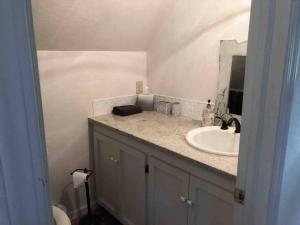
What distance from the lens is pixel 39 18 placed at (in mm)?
1558

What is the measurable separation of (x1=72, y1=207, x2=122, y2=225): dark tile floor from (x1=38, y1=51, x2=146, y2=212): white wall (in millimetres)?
163

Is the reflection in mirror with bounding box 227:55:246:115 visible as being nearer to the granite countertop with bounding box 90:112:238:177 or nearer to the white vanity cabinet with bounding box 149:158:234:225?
the granite countertop with bounding box 90:112:238:177

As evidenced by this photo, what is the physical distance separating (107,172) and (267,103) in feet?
5.20

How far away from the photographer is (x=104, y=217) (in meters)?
2.15

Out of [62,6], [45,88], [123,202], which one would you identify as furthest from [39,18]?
[123,202]

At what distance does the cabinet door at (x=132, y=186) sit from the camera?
1.71 m

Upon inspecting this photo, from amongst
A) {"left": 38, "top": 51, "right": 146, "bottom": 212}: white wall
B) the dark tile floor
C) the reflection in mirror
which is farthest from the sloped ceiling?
the dark tile floor

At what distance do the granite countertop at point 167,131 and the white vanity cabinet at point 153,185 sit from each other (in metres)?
0.04

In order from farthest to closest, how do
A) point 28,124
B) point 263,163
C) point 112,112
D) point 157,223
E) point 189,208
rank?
point 112,112 < point 157,223 < point 189,208 < point 263,163 < point 28,124

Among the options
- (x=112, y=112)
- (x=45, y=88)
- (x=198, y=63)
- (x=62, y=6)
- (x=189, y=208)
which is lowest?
(x=189, y=208)

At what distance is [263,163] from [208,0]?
4.65ft

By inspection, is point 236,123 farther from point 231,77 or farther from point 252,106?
point 252,106

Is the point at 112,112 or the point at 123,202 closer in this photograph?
the point at 123,202

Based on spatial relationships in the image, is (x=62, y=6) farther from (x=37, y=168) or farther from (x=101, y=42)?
(x=37, y=168)
